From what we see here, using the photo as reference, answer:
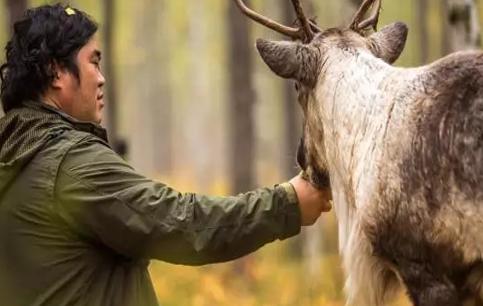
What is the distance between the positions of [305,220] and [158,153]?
1514 inches

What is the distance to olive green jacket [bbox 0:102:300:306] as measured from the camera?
3852 mm

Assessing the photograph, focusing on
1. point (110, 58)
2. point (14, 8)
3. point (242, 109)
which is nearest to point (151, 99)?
point (242, 109)

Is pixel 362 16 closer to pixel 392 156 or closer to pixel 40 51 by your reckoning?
pixel 392 156

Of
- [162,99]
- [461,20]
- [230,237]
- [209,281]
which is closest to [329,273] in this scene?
[209,281]

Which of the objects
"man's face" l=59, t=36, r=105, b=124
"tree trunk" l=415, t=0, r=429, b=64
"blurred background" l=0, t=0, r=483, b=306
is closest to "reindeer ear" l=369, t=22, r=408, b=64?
"blurred background" l=0, t=0, r=483, b=306

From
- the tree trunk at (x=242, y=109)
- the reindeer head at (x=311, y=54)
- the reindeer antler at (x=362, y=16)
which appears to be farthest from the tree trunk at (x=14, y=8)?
the tree trunk at (x=242, y=109)

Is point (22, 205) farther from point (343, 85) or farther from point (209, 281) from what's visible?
point (209, 281)

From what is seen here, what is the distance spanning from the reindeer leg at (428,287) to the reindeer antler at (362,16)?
4.40ft

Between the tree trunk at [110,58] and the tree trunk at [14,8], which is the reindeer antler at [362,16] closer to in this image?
the tree trunk at [14,8]

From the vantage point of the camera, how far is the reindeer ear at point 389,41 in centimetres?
508

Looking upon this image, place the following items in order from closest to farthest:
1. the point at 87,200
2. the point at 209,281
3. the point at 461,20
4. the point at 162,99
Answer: the point at 87,200 → the point at 461,20 → the point at 209,281 → the point at 162,99

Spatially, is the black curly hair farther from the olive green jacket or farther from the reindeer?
the reindeer

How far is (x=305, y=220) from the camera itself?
4.14m

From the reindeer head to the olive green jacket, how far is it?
2.78 ft
